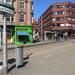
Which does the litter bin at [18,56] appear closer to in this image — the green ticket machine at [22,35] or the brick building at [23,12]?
the green ticket machine at [22,35]

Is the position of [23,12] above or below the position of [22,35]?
above

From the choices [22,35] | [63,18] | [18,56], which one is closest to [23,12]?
[22,35]

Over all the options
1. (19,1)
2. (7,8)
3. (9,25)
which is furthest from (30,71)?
(19,1)

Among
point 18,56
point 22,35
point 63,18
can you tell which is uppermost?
point 63,18

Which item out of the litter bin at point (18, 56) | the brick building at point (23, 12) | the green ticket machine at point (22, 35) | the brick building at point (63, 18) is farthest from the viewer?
the brick building at point (63, 18)

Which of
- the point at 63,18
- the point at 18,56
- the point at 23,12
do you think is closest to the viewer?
the point at 18,56

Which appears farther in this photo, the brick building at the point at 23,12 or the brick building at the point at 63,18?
the brick building at the point at 63,18

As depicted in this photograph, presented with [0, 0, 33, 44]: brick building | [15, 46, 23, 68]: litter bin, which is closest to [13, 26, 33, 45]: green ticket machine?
[0, 0, 33, 44]: brick building

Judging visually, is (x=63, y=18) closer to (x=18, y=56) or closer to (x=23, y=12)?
(x=23, y=12)

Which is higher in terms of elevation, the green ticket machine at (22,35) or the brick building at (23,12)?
the brick building at (23,12)

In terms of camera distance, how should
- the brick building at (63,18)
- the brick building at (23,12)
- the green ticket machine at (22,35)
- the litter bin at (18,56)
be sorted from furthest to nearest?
the brick building at (63,18), the brick building at (23,12), the green ticket machine at (22,35), the litter bin at (18,56)

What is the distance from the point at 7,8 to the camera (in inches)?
378

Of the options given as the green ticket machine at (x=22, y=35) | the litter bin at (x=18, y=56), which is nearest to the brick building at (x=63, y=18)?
the green ticket machine at (x=22, y=35)

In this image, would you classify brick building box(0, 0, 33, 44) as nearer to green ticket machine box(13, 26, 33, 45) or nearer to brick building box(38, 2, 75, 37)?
green ticket machine box(13, 26, 33, 45)
